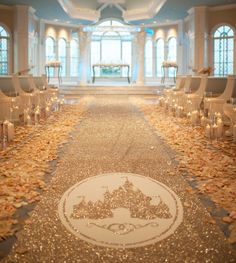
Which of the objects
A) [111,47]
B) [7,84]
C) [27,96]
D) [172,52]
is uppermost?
[111,47]

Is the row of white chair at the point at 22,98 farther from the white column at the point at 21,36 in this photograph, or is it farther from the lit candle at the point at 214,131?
the white column at the point at 21,36

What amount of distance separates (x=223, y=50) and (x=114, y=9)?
24.0 ft

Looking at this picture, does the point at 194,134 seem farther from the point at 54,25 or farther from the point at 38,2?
the point at 54,25

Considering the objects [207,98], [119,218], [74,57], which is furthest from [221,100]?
[74,57]

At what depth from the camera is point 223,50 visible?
17875mm

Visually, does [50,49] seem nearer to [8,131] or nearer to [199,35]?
[199,35]

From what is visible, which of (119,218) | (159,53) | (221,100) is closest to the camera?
(119,218)

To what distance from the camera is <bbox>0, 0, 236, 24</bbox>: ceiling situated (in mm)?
16297

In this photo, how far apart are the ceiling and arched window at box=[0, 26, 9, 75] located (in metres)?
1.58

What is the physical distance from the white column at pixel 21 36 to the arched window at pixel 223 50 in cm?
893

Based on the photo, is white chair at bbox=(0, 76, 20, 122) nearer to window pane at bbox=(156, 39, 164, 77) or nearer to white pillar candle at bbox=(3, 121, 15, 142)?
white pillar candle at bbox=(3, 121, 15, 142)

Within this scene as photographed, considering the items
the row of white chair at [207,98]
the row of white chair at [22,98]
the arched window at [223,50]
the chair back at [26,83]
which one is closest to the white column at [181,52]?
the arched window at [223,50]

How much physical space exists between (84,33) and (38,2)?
3.75m

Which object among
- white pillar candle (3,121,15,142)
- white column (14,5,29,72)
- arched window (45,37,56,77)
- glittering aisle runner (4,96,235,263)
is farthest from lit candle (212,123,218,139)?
arched window (45,37,56,77)
